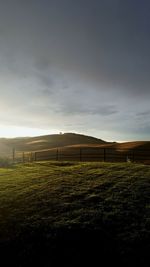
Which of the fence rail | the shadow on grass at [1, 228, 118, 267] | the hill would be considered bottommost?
the shadow on grass at [1, 228, 118, 267]

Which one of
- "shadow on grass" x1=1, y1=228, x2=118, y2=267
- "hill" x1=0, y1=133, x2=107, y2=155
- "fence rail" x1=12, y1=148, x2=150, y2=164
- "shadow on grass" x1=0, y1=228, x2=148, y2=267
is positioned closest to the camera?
"shadow on grass" x1=0, y1=228, x2=148, y2=267

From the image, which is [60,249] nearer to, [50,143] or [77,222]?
[77,222]

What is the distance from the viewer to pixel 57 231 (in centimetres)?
1346

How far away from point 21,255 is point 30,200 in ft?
18.3

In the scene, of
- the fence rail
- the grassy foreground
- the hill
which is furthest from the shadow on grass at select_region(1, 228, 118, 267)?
the hill

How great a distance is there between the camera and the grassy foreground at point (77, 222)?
38.8ft

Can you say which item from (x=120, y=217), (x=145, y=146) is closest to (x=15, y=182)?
(x=120, y=217)

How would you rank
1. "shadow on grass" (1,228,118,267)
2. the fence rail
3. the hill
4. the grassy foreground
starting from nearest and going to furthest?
"shadow on grass" (1,228,118,267), the grassy foreground, the fence rail, the hill

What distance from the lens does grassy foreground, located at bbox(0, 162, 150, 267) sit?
11812 millimetres

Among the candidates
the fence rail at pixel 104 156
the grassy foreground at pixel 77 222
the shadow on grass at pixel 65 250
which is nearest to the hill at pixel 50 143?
the fence rail at pixel 104 156

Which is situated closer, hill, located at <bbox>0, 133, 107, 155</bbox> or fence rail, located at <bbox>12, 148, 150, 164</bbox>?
fence rail, located at <bbox>12, 148, 150, 164</bbox>

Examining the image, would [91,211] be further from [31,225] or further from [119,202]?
[31,225]

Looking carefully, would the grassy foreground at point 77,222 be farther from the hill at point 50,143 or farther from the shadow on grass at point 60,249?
the hill at point 50,143

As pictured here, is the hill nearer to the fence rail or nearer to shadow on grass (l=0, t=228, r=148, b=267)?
the fence rail
